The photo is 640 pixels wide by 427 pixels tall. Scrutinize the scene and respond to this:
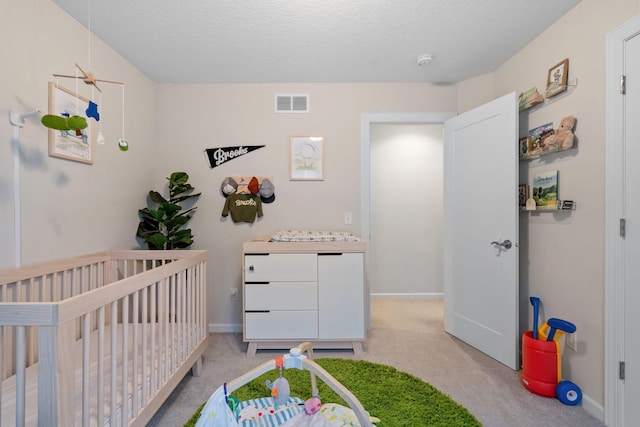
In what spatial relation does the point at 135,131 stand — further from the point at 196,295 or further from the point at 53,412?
the point at 53,412

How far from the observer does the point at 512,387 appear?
1.94 metres

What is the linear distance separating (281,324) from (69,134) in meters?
1.85

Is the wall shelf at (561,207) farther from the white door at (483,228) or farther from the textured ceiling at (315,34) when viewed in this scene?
the textured ceiling at (315,34)

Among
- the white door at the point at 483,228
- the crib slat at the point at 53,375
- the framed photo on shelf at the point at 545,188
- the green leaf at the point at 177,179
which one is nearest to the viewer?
the crib slat at the point at 53,375

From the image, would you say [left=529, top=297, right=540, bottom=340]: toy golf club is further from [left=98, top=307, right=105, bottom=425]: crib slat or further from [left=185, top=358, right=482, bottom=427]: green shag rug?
[left=98, top=307, right=105, bottom=425]: crib slat

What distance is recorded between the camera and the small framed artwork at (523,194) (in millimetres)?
2223

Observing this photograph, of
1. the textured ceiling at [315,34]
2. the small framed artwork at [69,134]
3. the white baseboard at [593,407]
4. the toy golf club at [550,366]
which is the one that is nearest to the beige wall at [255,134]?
the textured ceiling at [315,34]

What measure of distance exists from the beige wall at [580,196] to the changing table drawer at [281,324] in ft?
5.32

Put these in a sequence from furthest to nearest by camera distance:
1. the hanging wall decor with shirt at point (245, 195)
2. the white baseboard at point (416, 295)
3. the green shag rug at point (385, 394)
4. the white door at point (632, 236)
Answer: the white baseboard at point (416, 295) → the hanging wall decor with shirt at point (245, 195) → the green shag rug at point (385, 394) → the white door at point (632, 236)

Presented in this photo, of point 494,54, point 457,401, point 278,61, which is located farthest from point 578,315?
point 278,61

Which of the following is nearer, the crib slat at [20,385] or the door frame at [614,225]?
the crib slat at [20,385]

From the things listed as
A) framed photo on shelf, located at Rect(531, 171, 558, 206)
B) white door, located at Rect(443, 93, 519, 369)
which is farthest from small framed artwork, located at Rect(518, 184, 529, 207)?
white door, located at Rect(443, 93, 519, 369)

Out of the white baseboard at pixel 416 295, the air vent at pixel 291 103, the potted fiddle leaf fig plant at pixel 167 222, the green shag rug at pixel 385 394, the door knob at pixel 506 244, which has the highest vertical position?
the air vent at pixel 291 103

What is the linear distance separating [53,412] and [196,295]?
3.73 ft
